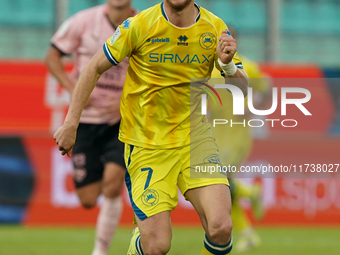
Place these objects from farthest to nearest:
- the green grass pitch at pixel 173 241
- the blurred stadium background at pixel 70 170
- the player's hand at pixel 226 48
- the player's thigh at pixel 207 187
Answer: the blurred stadium background at pixel 70 170
the green grass pitch at pixel 173 241
the player's thigh at pixel 207 187
the player's hand at pixel 226 48

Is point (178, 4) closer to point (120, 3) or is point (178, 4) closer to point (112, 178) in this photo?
point (120, 3)

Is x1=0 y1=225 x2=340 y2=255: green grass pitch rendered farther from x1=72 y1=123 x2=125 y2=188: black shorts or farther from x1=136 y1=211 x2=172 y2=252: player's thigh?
x1=136 y1=211 x2=172 y2=252: player's thigh

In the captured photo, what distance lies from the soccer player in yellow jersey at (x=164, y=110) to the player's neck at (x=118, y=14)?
1500mm

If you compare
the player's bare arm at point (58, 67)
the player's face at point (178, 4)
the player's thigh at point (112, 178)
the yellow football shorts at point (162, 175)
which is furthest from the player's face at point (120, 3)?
the yellow football shorts at point (162, 175)

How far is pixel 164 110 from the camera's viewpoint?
419 centimetres

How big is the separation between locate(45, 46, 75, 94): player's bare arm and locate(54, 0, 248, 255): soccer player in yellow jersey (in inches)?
68.4

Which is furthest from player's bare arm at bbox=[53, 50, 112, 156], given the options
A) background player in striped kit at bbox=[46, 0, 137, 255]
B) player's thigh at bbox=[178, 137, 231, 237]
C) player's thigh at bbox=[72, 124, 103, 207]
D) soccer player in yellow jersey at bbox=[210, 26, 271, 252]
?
soccer player in yellow jersey at bbox=[210, 26, 271, 252]

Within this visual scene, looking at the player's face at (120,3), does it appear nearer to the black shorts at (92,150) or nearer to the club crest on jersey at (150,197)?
the black shorts at (92,150)

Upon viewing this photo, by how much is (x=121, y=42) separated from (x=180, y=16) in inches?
17.1

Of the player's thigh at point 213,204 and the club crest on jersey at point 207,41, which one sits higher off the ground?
the club crest on jersey at point 207,41

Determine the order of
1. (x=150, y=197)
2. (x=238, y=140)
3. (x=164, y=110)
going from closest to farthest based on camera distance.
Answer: (x=150, y=197) < (x=164, y=110) < (x=238, y=140)

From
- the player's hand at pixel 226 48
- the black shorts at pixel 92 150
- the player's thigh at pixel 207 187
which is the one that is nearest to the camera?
the player's hand at pixel 226 48

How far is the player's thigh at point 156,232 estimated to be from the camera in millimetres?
4023

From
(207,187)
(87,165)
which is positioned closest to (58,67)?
(87,165)
